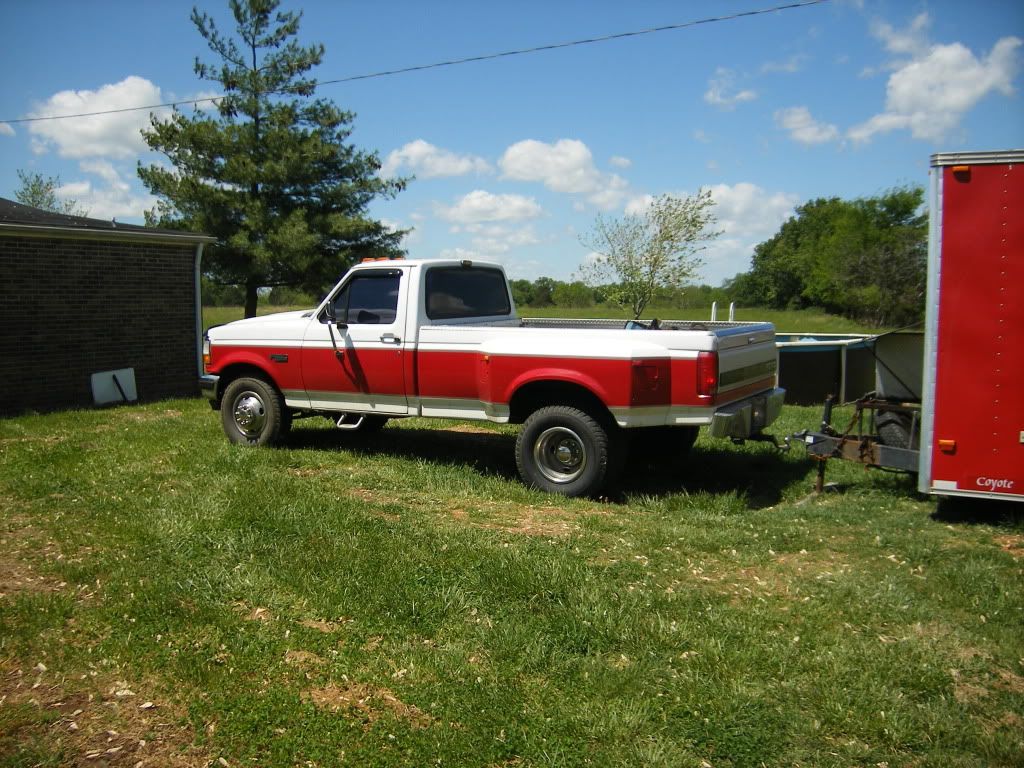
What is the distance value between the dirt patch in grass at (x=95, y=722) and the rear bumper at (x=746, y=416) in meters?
4.27

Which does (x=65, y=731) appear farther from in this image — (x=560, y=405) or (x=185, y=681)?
(x=560, y=405)

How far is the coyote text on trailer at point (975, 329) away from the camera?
5949 mm

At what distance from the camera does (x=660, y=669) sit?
3.94 metres

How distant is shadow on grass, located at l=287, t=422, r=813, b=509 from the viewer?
7582 millimetres

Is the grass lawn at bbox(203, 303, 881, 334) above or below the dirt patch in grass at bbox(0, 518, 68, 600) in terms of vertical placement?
above

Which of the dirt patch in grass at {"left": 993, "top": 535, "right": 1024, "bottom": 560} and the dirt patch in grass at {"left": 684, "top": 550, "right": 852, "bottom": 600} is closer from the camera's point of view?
the dirt patch in grass at {"left": 684, "top": 550, "right": 852, "bottom": 600}

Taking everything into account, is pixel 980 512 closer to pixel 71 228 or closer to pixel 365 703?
pixel 365 703

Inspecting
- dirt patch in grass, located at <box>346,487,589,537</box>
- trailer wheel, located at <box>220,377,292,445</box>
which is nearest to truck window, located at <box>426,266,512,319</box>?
dirt patch in grass, located at <box>346,487,589,537</box>

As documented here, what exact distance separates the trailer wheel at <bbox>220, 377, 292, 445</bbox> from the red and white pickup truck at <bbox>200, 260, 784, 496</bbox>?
2 centimetres

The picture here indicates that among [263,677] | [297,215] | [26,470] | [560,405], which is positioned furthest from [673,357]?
[297,215]

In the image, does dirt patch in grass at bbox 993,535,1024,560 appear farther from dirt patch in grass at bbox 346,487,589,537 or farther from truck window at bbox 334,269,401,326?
truck window at bbox 334,269,401,326

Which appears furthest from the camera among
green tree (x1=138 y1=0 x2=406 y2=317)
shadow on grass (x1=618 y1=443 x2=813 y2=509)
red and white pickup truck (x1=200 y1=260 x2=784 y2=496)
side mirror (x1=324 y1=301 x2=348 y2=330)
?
green tree (x1=138 y1=0 x2=406 y2=317)

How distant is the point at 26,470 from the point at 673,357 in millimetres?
6074

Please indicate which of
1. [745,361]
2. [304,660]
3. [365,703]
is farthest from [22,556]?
[745,361]
